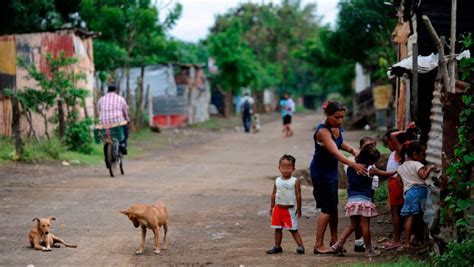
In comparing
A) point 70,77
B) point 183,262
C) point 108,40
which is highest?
point 108,40

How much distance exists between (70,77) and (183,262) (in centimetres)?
1263

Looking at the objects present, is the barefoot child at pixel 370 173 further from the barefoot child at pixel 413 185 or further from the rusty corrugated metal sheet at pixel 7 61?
the rusty corrugated metal sheet at pixel 7 61

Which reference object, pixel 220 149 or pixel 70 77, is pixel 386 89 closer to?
pixel 220 149

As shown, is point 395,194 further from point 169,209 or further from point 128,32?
point 128,32

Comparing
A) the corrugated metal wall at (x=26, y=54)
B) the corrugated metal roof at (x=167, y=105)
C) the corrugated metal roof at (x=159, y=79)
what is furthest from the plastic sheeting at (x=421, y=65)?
the corrugated metal roof at (x=167, y=105)

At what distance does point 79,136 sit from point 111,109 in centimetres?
445

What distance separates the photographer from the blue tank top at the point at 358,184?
7.87m

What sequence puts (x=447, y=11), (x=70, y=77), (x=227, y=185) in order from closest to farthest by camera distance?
(x=447, y=11)
(x=227, y=185)
(x=70, y=77)

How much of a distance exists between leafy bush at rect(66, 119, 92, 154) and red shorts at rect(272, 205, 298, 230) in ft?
39.4

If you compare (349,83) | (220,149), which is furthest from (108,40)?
(349,83)

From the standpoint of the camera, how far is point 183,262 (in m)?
7.50

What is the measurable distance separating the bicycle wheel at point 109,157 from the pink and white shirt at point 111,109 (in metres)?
0.49

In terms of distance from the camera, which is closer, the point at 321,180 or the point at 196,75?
the point at 321,180

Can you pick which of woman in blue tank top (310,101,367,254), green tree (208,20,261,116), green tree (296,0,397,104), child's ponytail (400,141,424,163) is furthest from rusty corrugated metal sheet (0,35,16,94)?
green tree (208,20,261,116)
